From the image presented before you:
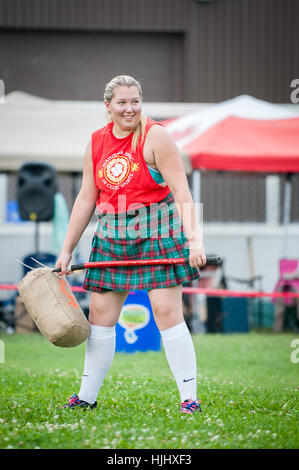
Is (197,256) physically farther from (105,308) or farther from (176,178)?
(105,308)

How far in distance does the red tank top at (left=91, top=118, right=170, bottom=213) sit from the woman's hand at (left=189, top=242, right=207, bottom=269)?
Answer: 0.32m

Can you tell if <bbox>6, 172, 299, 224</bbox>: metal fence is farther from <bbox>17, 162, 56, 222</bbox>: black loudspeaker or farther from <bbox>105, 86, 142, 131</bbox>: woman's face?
<bbox>105, 86, 142, 131</bbox>: woman's face

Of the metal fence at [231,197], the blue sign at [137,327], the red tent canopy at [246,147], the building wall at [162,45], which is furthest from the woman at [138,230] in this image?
the building wall at [162,45]

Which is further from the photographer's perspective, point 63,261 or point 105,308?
point 63,261

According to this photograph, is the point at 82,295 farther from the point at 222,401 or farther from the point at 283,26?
the point at 283,26

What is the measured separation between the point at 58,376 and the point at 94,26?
9.34 metres

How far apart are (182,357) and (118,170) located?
953mm

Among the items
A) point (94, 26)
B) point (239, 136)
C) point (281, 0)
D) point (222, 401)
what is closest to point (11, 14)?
point (94, 26)

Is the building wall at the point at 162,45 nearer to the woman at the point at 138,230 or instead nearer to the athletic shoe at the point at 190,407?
the woman at the point at 138,230

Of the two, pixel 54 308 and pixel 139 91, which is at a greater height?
pixel 139 91

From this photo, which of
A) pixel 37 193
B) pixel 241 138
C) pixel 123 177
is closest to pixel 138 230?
pixel 123 177

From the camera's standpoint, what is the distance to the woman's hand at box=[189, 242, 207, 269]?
124 inches

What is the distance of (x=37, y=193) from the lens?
773cm

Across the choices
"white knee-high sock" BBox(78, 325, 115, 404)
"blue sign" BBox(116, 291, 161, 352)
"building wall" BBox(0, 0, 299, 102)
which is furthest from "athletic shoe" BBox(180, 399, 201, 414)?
"building wall" BBox(0, 0, 299, 102)
